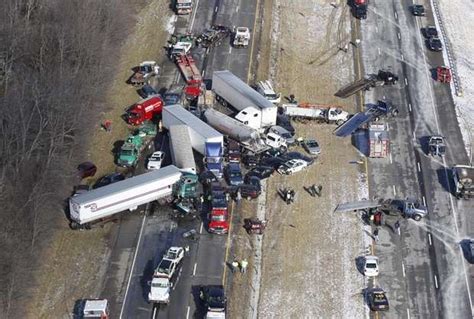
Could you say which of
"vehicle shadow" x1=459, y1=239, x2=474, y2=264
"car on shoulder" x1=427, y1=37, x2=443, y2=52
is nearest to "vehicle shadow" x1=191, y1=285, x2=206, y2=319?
"vehicle shadow" x1=459, y1=239, x2=474, y2=264

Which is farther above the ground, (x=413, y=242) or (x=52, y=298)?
(x=413, y=242)

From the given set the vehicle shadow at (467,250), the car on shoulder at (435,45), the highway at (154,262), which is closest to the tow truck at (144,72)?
the highway at (154,262)

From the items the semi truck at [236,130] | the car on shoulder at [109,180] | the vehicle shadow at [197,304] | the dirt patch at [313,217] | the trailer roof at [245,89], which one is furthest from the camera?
the trailer roof at [245,89]

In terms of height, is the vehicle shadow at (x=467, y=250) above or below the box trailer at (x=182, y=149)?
above

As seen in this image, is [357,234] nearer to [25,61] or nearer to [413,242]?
[413,242]

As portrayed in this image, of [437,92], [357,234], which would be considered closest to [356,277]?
[357,234]

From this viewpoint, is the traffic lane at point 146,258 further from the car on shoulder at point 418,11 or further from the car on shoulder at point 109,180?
the car on shoulder at point 418,11

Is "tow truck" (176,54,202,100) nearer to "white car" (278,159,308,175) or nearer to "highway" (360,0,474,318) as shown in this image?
"white car" (278,159,308,175)

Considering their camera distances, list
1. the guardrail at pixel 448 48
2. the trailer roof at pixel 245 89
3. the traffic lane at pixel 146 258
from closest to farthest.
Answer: the traffic lane at pixel 146 258 < the trailer roof at pixel 245 89 < the guardrail at pixel 448 48
